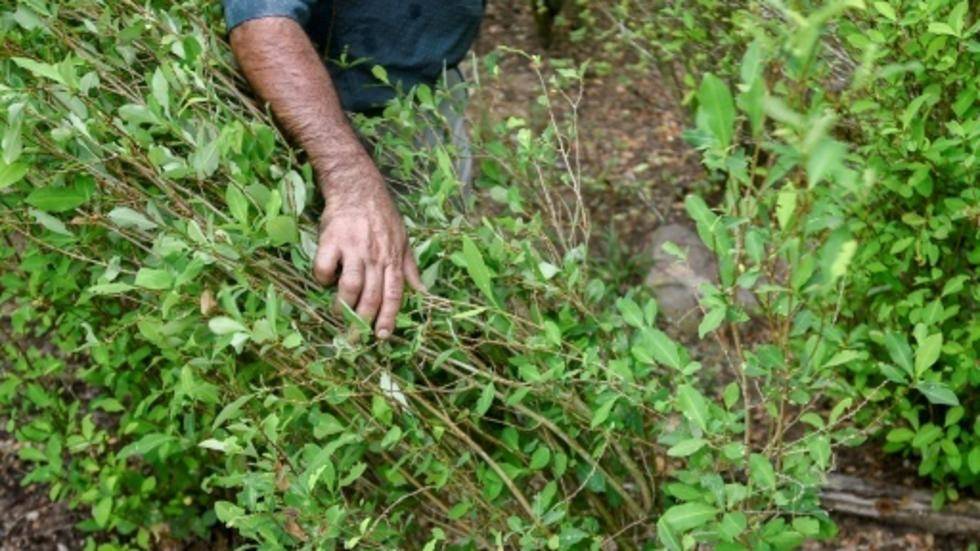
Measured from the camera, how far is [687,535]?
1.84m

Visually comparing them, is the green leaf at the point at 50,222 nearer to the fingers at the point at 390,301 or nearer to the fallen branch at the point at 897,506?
the fingers at the point at 390,301

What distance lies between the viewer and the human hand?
6.63ft

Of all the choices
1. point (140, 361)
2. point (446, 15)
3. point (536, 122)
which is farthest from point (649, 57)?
point (140, 361)

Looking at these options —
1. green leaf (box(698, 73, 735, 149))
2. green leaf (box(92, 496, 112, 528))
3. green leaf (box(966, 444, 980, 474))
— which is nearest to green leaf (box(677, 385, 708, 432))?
green leaf (box(698, 73, 735, 149))

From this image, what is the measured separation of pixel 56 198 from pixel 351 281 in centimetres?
58

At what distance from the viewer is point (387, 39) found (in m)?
2.92

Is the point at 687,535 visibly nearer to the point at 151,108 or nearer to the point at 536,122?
the point at 151,108

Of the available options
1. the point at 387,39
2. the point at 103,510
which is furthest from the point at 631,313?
the point at 103,510

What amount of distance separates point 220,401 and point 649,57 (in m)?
2.82

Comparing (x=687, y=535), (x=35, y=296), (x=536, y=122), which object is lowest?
(x=536, y=122)

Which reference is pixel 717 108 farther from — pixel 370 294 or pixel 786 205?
pixel 370 294

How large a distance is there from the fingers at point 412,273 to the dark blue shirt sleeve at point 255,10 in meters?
0.55

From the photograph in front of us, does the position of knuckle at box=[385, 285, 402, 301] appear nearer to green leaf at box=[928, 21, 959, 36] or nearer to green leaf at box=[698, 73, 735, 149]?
green leaf at box=[698, 73, 735, 149]

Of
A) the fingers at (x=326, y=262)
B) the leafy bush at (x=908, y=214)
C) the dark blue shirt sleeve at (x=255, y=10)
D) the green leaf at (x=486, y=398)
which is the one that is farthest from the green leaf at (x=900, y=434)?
the dark blue shirt sleeve at (x=255, y=10)
